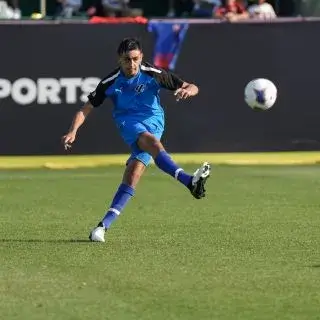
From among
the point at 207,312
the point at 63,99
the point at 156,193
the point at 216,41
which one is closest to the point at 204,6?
the point at 216,41

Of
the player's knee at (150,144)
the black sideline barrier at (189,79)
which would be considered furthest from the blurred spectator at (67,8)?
the player's knee at (150,144)

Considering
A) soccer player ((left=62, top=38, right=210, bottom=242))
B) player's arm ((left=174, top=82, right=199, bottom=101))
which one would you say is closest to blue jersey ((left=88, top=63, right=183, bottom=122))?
soccer player ((left=62, top=38, right=210, bottom=242))

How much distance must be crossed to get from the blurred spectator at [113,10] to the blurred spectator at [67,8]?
85cm

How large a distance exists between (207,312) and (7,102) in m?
10.8

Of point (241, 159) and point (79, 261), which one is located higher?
point (79, 261)

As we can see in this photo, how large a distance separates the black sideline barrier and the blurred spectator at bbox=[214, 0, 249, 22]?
77 cm

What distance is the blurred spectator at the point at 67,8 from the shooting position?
21.8 m

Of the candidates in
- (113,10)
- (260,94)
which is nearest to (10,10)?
(113,10)

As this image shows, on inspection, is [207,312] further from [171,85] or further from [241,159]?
[241,159]

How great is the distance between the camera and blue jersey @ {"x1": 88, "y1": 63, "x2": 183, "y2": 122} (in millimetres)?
11203

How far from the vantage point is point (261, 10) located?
1988cm

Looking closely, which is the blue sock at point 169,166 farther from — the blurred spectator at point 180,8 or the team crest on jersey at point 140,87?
the blurred spectator at point 180,8

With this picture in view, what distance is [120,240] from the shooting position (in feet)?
36.7

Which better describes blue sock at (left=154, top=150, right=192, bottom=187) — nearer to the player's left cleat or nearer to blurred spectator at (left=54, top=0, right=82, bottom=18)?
the player's left cleat
